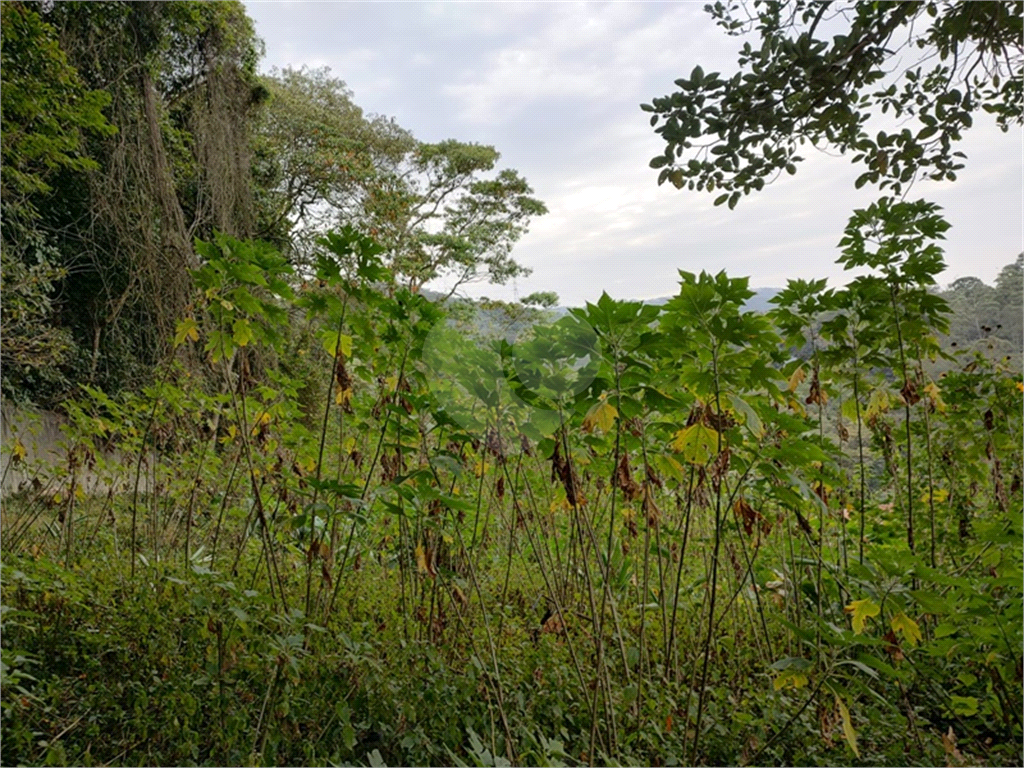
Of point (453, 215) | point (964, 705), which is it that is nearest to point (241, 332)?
point (964, 705)

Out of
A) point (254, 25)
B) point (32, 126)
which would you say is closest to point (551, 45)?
point (32, 126)

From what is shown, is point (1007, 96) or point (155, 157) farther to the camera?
point (155, 157)

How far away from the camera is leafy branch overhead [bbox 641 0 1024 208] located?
121 cm

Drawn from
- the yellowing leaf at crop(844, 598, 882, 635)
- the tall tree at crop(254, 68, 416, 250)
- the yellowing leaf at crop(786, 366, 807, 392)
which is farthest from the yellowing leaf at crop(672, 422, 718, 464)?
the tall tree at crop(254, 68, 416, 250)

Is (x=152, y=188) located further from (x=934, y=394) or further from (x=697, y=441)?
(x=934, y=394)

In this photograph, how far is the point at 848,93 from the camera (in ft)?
4.33

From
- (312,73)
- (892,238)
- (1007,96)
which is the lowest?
(892,238)

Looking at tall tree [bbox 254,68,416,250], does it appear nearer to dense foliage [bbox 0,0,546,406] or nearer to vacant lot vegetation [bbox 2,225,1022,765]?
dense foliage [bbox 0,0,546,406]

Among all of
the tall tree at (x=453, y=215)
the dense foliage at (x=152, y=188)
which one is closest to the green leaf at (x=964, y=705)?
the dense foliage at (x=152, y=188)

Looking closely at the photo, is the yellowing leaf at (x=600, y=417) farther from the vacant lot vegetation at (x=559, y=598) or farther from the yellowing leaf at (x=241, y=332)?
the yellowing leaf at (x=241, y=332)

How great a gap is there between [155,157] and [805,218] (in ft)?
12.5

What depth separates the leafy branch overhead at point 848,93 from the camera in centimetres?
121

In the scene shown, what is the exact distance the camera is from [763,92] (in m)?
1.22

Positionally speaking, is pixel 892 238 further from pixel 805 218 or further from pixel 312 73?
pixel 312 73
